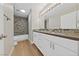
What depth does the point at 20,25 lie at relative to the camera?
39.4 ft

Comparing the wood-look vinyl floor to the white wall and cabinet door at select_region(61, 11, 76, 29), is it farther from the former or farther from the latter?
cabinet door at select_region(61, 11, 76, 29)

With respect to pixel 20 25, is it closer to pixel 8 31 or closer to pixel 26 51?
pixel 26 51

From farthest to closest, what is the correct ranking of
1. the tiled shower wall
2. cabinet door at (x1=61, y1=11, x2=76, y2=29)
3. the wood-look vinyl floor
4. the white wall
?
the tiled shower wall → the wood-look vinyl floor → the white wall → cabinet door at (x1=61, y1=11, x2=76, y2=29)

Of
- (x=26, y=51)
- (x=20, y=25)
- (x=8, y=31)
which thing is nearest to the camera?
(x=8, y=31)

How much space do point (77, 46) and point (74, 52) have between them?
13 cm

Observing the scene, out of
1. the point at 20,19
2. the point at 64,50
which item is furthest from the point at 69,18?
the point at 20,19

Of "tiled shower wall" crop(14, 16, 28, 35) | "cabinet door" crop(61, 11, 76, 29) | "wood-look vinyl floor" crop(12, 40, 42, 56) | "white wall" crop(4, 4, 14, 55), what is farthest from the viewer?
"tiled shower wall" crop(14, 16, 28, 35)

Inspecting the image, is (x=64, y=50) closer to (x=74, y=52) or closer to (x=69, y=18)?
(x=74, y=52)

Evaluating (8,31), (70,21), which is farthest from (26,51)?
(70,21)

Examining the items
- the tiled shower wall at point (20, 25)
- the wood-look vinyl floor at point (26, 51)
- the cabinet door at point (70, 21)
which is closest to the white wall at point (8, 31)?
the wood-look vinyl floor at point (26, 51)

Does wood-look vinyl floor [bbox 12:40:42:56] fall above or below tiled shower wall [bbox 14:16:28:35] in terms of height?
below

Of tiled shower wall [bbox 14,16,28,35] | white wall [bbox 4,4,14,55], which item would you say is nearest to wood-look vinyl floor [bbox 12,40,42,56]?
white wall [bbox 4,4,14,55]

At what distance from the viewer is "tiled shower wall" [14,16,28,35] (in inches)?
453

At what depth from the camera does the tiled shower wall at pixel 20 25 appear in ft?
37.8
